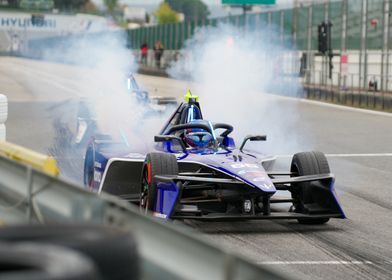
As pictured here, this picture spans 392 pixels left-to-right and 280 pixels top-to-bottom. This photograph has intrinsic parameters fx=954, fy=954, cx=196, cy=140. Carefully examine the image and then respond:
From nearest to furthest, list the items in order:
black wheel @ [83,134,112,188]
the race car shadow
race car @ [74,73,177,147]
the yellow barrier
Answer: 1. the yellow barrier
2. the race car shadow
3. black wheel @ [83,134,112,188]
4. race car @ [74,73,177,147]

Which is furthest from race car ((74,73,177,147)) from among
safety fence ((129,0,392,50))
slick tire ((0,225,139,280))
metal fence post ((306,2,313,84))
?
metal fence post ((306,2,313,84))

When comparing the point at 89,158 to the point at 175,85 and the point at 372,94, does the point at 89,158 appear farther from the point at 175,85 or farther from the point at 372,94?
the point at 175,85

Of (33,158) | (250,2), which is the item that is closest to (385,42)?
(250,2)

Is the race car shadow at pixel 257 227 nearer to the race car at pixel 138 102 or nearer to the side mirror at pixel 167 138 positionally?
the side mirror at pixel 167 138

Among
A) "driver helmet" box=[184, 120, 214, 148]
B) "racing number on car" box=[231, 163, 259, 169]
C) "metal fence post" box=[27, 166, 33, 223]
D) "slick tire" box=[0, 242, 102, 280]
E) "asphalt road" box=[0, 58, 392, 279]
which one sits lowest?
"asphalt road" box=[0, 58, 392, 279]

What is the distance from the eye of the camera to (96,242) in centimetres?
357

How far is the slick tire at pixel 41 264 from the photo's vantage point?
3006mm

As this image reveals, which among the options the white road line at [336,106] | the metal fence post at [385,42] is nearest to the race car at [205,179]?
the white road line at [336,106]

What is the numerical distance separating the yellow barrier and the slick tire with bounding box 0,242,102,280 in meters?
2.20

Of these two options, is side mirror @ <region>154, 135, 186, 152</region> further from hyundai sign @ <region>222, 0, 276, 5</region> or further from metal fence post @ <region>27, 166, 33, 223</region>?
hyundai sign @ <region>222, 0, 276, 5</region>

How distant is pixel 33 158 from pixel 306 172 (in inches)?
182

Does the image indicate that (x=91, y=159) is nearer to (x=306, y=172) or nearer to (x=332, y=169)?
(x=306, y=172)

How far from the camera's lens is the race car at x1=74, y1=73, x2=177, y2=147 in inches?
580

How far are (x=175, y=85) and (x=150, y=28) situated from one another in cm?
2853
